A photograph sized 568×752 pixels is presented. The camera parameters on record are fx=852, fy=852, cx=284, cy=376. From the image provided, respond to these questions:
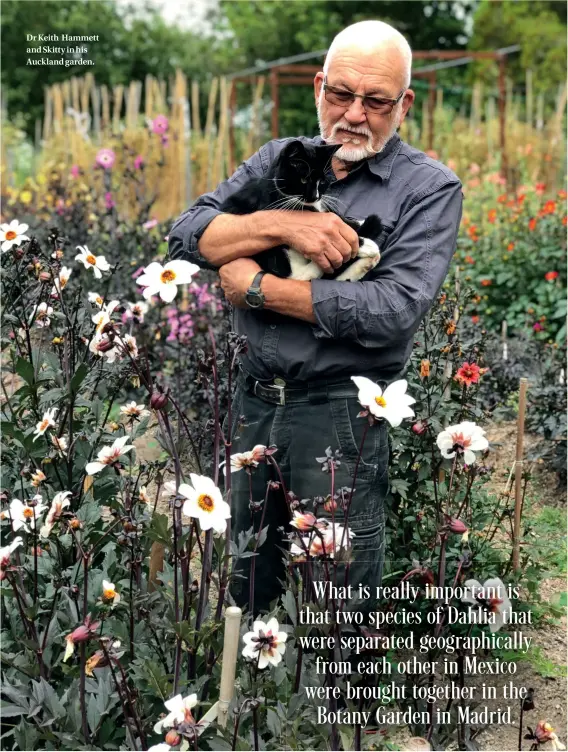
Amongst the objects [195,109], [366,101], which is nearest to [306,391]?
[366,101]

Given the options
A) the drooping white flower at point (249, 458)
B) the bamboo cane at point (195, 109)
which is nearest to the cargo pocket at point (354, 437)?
the drooping white flower at point (249, 458)

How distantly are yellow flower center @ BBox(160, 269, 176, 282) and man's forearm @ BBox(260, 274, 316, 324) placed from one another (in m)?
0.51

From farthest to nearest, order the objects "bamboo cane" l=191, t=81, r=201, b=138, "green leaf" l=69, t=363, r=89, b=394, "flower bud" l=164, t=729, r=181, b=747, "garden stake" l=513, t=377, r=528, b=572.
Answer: "bamboo cane" l=191, t=81, r=201, b=138 → "garden stake" l=513, t=377, r=528, b=572 → "green leaf" l=69, t=363, r=89, b=394 → "flower bud" l=164, t=729, r=181, b=747

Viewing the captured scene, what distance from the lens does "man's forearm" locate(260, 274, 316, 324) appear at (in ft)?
7.84

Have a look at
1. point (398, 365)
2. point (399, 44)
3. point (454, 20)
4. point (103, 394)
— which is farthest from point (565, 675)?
point (454, 20)

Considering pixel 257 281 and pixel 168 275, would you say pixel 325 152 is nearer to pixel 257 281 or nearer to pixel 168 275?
pixel 257 281

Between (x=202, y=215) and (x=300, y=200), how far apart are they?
328 mm

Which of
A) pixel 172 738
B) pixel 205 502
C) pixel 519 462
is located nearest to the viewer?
pixel 172 738

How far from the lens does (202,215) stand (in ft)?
8.55

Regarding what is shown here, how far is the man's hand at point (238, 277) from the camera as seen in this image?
246cm

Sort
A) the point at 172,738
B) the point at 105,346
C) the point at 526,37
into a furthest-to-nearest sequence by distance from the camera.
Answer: the point at 526,37
the point at 105,346
the point at 172,738

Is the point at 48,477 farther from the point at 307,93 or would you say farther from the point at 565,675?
Result: the point at 307,93

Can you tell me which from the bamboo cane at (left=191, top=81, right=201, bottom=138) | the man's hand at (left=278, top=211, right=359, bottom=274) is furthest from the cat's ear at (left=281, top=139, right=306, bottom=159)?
the bamboo cane at (left=191, top=81, right=201, bottom=138)

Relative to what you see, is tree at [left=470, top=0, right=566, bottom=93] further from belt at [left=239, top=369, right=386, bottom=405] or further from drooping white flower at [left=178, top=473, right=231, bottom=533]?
drooping white flower at [left=178, top=473, right=231, bottom=533]
